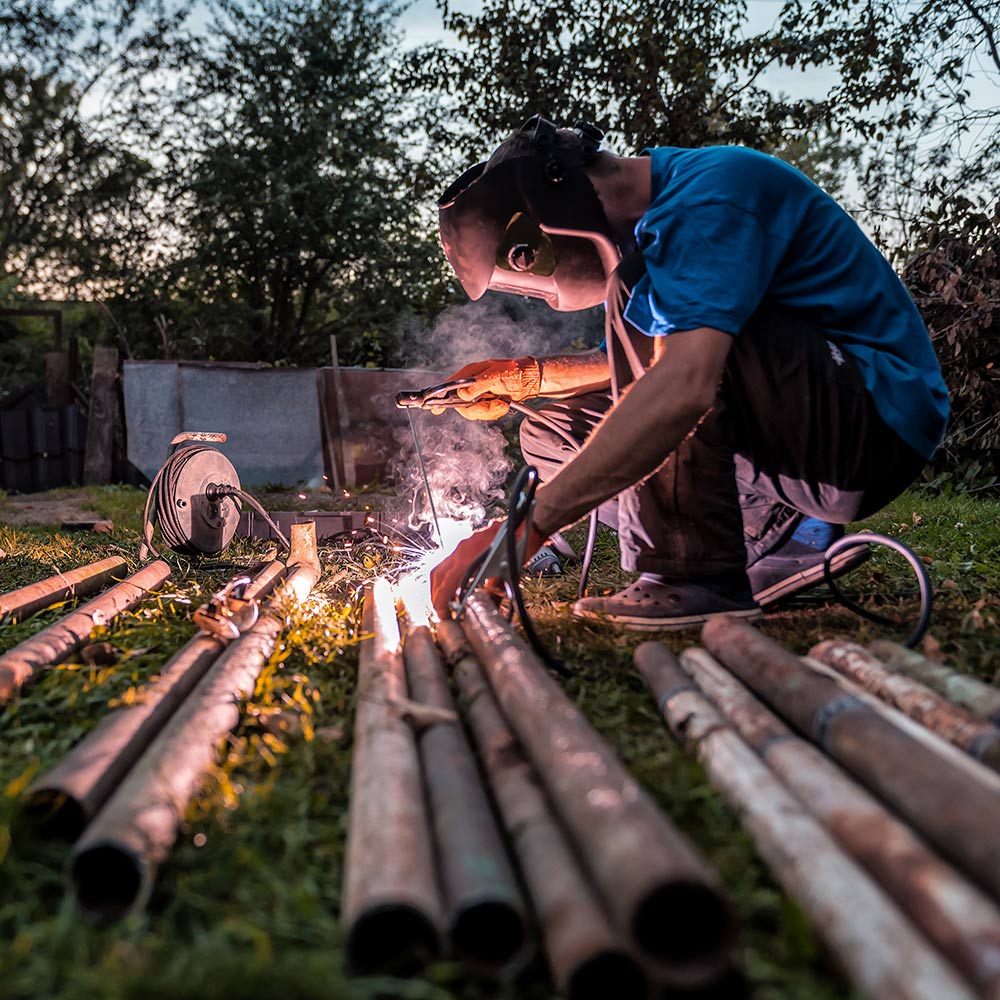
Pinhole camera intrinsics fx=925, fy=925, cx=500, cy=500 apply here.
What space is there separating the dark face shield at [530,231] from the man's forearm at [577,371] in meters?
0.31

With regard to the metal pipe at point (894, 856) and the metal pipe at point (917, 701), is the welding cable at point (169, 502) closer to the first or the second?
the metal pipe at point (917, 701)

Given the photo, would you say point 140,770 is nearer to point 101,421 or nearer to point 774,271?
point 774,271

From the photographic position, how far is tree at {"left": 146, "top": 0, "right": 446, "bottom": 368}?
15.0 m

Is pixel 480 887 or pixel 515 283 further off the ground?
pixel 515 283

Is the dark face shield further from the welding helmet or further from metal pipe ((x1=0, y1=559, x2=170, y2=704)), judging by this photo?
metal pipe ((x1=0, y1=559, x2=170, y2=704))

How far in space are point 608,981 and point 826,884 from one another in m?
0.31

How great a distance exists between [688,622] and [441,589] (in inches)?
29.6

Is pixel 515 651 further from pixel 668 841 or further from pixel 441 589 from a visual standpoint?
pixel 668 841

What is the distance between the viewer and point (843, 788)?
1.41m

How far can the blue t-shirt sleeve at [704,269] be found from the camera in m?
2.42

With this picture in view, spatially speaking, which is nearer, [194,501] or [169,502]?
[169,502]

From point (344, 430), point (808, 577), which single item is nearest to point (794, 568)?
point (808, 577)

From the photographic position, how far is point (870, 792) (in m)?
1.54

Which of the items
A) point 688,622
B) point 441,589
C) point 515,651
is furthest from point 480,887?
point 688,622
